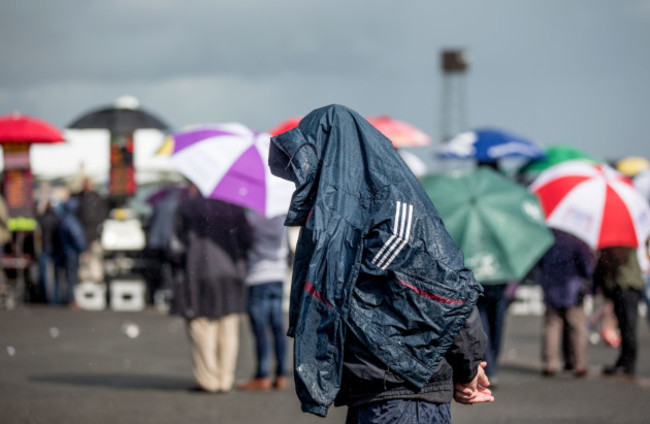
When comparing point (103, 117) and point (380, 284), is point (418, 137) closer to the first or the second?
point (103, 117)

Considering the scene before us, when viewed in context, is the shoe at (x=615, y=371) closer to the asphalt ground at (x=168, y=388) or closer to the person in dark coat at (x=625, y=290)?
the person in dark coat at (x=625, y=290)

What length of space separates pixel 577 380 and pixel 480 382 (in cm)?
779

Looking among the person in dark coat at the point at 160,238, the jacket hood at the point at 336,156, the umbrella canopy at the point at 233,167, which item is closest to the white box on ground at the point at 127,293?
the person in dark coat at the point at 160,238

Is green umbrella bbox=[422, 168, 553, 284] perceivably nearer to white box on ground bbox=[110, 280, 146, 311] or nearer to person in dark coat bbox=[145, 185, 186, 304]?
person in dark coat bbox=[145, 185, 186, 304]

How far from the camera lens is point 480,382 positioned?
4105mm

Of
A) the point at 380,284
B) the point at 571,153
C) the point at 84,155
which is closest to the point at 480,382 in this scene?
the point at 380,284

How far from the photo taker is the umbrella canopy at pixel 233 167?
8664mm

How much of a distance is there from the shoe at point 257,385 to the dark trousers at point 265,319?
1.5 inches

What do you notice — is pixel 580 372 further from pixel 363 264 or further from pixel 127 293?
pixel 127 293

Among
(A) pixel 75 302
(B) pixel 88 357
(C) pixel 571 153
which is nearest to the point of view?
(B) pixel 88 357

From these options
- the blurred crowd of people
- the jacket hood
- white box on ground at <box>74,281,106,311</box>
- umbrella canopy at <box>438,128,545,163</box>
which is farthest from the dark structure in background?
the jacket hood

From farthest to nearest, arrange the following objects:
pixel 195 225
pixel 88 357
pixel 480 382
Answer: pixel 88 357 < pixel 195 225 < pixel 480 382

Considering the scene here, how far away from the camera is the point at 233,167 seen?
897 cm

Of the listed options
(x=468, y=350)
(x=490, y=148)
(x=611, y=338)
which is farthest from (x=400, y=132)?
(x=468, y=350)
